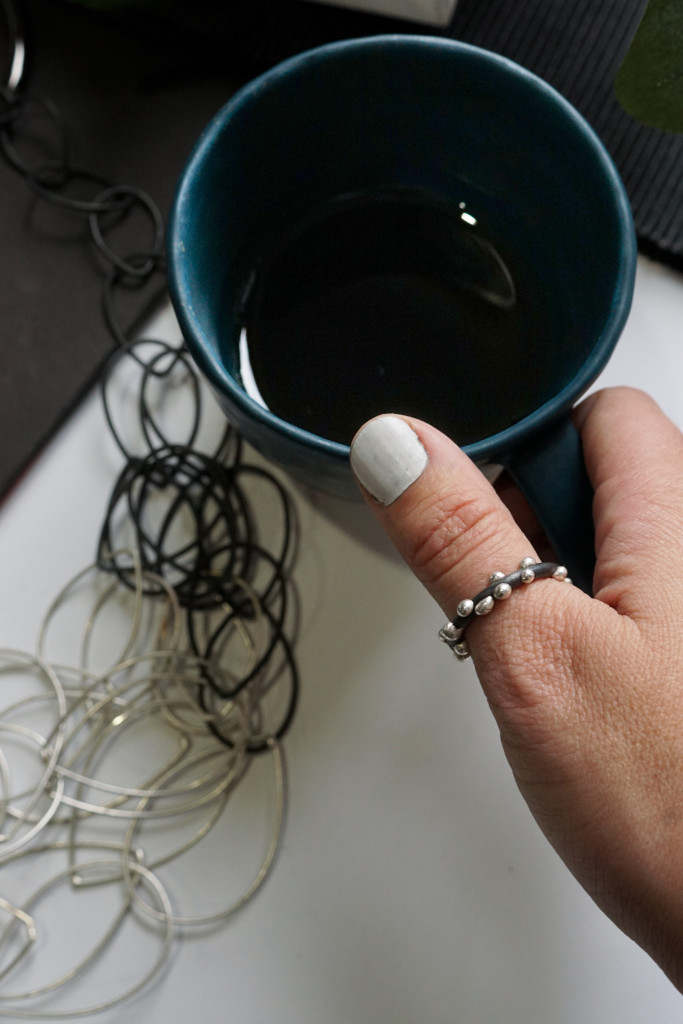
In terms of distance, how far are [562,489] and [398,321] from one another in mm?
154

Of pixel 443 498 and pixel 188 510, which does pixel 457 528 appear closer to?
pixel 443 498

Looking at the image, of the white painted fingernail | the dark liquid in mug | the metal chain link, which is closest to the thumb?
the white painted fingernail

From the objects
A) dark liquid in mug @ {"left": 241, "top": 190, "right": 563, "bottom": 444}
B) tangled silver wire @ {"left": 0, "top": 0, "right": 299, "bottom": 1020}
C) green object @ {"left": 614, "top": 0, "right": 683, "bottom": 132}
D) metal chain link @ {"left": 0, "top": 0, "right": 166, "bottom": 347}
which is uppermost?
green object @ {"left": 614, "top": 0, "right": 683, "bottom": 132}

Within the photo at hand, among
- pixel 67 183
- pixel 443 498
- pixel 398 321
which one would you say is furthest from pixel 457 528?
pixel 67 183

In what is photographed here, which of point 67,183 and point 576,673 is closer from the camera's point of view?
point 576,673

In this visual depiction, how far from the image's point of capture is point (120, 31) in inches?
21.5

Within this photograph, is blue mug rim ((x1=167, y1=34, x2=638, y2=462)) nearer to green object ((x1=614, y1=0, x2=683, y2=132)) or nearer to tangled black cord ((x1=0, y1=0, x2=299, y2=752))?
green object ((x1=614, y1=0, x2=683, y2=132))

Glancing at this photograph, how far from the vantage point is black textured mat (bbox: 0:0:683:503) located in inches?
19.7

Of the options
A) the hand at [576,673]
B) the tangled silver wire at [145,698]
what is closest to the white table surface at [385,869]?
the tangled silver wire at [145,698]

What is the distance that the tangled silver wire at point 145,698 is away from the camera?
1.43 ft

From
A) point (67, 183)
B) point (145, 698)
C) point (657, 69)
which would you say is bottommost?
point (145, 698)

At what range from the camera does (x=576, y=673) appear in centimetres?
31

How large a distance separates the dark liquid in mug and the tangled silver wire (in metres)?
0.07

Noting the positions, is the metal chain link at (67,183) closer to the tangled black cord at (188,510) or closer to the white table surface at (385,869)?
the tangled black cord at (188,510)
